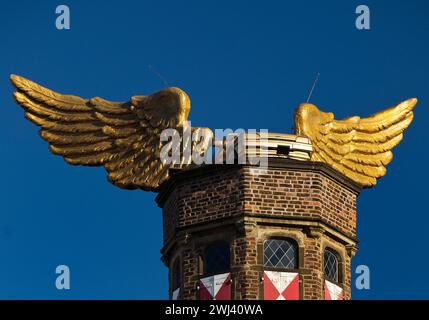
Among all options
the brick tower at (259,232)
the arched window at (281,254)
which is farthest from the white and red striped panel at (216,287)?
the arched window at (281,254)

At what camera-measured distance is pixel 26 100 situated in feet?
364

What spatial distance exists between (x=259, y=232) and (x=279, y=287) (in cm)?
166

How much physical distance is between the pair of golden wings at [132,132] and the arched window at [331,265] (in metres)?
2.56

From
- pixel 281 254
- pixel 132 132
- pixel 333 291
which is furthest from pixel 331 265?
pixel 132 132

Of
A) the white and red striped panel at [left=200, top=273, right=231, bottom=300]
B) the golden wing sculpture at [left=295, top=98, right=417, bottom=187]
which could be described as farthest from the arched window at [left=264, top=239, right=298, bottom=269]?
the golden wing sculpture at [left=295, top=98, right=417, bottom=187]

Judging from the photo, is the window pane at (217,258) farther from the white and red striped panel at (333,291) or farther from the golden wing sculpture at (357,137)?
the golden wing sculpture at (357,137)

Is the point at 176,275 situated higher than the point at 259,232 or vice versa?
the point at 259,232

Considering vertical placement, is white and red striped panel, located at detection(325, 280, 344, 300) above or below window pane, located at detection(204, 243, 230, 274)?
below

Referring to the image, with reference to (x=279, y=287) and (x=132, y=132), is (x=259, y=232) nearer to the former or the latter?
(x=279, y=287)

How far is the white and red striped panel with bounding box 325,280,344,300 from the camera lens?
108981 mm

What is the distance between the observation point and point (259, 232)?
109 m

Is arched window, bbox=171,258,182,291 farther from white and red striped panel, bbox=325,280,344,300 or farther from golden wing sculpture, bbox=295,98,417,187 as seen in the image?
golden wing sculpture, bbox=295,98,417,187

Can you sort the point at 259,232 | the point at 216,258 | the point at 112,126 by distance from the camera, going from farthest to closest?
1. the point at 112,126
2. the point at 216,258
3. the point at 259,232

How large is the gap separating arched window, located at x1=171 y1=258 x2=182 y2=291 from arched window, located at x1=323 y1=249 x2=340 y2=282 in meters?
4.01
